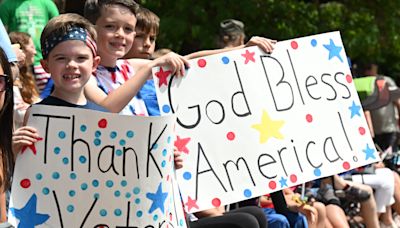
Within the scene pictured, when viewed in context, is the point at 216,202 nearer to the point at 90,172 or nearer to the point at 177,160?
the point at 177,160

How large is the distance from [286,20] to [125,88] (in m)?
10.7

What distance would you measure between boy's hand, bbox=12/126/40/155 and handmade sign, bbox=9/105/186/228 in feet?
0.08

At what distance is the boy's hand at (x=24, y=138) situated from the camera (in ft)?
14.7

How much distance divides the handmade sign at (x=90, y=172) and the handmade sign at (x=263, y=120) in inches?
23.9

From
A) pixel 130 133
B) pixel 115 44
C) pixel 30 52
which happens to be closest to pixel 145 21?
pixel 115 44

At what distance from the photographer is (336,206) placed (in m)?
8.66

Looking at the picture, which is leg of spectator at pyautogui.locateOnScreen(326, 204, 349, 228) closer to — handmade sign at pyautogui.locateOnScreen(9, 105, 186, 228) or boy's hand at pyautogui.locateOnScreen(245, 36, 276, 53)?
boy's hand at pyautogui.locateOnScreen(245, 36, 276, 53)

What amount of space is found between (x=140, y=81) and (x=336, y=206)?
4023mm

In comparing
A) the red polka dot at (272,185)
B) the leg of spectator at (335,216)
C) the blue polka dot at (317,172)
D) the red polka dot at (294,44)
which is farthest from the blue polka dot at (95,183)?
the leg of spectator at (335,216)

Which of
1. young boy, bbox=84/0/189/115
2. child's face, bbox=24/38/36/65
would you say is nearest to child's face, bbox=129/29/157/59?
young boy, bbox=84/0/189/115

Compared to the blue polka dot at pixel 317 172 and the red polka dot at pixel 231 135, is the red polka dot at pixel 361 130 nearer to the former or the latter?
the blue polka dot at pixel 317 172

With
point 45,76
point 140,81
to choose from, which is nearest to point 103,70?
point 140,81

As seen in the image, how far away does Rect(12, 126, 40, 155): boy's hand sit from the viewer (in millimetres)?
4473

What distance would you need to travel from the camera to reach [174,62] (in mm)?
5207
